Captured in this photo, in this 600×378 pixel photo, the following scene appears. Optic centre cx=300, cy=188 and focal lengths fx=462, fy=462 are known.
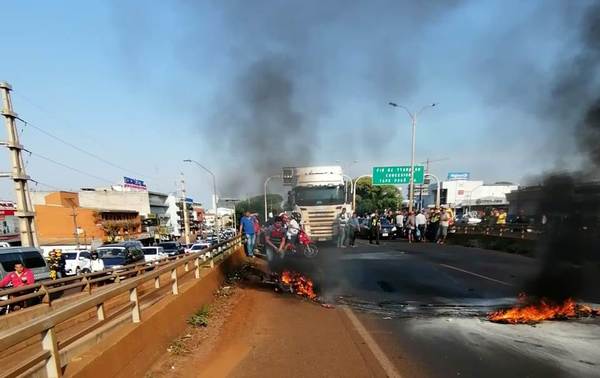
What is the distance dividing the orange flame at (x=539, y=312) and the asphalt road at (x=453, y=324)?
21 centimetres

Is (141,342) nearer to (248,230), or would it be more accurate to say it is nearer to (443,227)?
(248,230)

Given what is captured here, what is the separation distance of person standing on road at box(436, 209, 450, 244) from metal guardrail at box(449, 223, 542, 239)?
1.51 m

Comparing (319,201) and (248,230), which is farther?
(319,201)

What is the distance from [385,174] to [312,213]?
709 inches

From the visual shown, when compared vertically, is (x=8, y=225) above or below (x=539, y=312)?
below

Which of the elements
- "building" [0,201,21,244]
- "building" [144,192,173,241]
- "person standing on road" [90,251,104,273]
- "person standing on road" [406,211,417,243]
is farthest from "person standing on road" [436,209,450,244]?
"building" [144,192,173,241]

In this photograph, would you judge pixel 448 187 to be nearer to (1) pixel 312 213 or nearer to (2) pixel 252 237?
(1) pixel 312 213

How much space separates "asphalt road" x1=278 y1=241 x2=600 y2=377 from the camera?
4.55 meters

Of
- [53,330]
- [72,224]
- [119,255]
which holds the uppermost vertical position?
[53,330]

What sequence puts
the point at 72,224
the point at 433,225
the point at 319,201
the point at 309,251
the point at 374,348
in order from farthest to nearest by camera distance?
the point at 72,224 < the point at 433,225 < the point at 319,201 < the point at 309,251 < the point at 374,348

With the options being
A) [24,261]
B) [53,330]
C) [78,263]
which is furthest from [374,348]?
[78,263]

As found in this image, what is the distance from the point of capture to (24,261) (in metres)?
12.3

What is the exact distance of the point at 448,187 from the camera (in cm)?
7000

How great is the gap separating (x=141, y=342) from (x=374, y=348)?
8.35 ft
